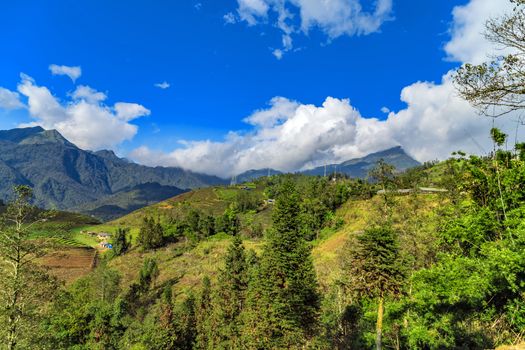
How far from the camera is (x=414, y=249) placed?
34875 mm

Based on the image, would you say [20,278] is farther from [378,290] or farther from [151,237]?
[151,237]

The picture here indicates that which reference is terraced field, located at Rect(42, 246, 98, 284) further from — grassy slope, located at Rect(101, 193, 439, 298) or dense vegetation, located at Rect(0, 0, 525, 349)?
dense vegetation, located at Rect(0, 0, 525, 349)

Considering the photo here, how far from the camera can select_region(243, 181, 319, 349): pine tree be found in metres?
34.1

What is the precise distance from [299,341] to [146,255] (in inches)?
4011

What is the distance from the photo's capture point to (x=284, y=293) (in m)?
35.7

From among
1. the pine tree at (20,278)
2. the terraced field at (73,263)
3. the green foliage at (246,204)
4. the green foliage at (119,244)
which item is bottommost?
the terraced field at (73,263)

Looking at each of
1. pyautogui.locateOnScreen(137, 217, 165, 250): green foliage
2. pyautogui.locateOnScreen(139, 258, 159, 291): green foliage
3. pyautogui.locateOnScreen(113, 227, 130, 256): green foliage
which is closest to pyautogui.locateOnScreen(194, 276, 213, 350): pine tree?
pyautogui.locateOnScreen(139, 258, 159, 291): green foliage

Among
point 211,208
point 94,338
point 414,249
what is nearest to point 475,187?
point 414,249

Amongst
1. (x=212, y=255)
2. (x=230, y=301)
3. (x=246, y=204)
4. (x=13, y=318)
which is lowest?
(x=212, y=255)

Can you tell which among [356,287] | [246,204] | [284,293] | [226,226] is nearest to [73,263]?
[226,226]

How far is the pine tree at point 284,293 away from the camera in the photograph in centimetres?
3406

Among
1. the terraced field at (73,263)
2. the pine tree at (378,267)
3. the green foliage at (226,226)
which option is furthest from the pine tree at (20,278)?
the green foliage at (226,226)

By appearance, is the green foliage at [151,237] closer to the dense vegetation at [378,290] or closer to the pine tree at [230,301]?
the dense vegetation at [378,290]

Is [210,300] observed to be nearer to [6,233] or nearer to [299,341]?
[299,341]
